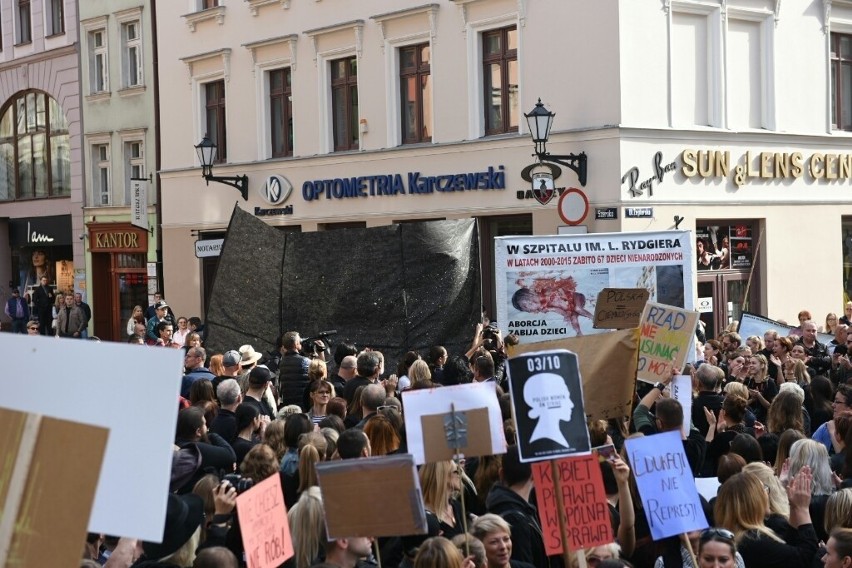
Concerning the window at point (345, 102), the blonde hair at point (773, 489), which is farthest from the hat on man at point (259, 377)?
the window at point (345, 102)

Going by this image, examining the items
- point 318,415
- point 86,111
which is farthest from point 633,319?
point 86,111

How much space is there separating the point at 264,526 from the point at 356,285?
10820 mm

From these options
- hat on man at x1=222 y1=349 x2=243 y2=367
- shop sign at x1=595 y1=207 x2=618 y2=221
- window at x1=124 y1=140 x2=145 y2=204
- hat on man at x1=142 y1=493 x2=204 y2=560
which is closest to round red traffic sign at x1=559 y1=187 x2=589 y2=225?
shop sign at x1=595 y1=207 x2=618 y2=221

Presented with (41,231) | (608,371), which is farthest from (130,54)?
(608,371)

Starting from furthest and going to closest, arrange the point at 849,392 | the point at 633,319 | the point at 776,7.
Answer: the point at 776,7, the point at 633,319, the point at 849,392

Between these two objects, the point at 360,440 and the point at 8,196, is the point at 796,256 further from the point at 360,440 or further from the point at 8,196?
the point at 8,196

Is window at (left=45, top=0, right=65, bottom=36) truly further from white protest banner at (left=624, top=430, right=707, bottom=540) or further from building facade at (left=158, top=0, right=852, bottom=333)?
white protest banner at (left=624, top=430, right=707, bottom=540)

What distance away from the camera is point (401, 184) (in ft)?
78.4

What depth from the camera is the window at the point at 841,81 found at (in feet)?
77.9

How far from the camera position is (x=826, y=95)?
2341 centimetres

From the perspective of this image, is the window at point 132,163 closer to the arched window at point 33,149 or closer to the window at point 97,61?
the window at point 97,61

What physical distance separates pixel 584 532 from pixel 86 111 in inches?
1117

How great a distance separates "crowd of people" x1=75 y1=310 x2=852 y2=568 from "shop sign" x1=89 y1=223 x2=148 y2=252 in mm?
20765

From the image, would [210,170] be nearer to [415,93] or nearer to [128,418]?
[415,93]
